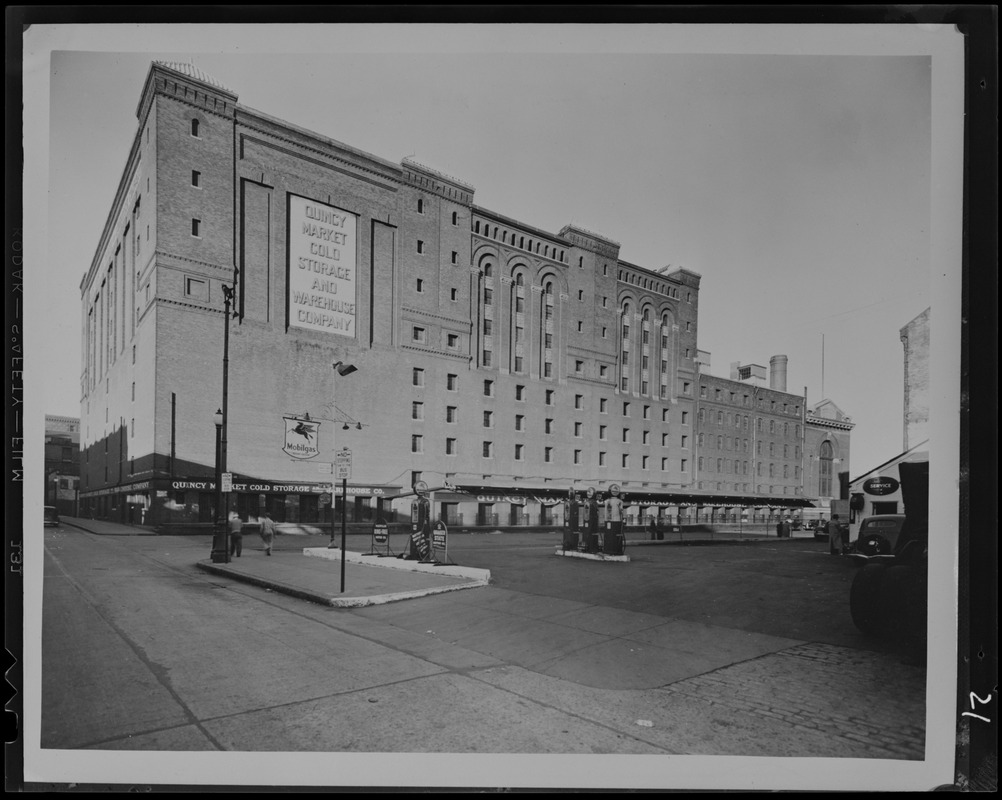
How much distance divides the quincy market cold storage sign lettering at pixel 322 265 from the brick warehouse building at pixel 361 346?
4 centimetres

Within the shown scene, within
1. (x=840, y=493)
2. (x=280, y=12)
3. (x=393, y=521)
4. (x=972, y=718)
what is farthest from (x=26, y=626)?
(x=393, y=521)

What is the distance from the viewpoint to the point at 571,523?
14.7 meters

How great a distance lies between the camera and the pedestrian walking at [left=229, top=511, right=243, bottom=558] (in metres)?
13.0

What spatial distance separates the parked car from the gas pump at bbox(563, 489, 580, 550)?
29.1 feet

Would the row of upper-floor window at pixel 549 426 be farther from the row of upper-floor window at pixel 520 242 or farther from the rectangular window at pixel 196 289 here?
the rectangular window at pixel 196 289

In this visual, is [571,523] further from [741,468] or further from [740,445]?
[740,445]

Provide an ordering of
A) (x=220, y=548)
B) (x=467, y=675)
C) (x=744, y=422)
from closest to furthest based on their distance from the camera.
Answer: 1. (x=467, y=675)
2. (x=744, y=422)
3. (x=220, y=548)

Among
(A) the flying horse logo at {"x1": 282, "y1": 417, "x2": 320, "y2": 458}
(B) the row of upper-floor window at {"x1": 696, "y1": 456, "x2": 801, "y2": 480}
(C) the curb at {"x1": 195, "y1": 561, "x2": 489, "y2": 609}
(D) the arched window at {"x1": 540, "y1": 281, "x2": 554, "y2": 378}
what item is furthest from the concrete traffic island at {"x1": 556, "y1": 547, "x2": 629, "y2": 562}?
(A) the flying horse logo at {"x1": 282, "y1": 417, "x2": 320, "y2": 458}

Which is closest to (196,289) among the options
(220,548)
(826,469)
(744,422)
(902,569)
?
(220,548)

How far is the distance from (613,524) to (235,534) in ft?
30.8

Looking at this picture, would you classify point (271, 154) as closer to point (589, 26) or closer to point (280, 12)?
point (280, 12)

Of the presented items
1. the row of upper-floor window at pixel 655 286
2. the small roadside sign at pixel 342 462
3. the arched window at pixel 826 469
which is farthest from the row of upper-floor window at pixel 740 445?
the small roadside sign at pixel 342 462

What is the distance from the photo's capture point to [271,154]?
8.88 meters

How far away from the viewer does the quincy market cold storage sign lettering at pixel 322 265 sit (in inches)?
349
